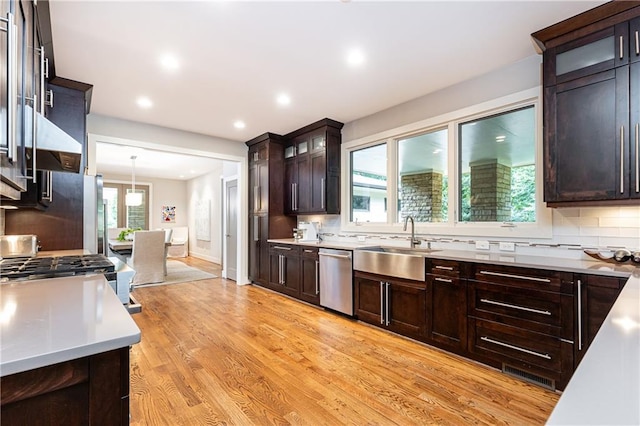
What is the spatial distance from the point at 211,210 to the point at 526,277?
8030 millimetres

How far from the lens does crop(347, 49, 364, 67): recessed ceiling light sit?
2678 millimetres

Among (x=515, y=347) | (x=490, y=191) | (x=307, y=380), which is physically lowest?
(x=307, y=380)

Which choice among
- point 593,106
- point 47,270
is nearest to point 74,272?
point 47,270

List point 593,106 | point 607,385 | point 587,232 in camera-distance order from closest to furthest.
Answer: point 607,385
point 593,106
point 587,232

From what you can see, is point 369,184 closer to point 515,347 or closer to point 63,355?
point 515,347

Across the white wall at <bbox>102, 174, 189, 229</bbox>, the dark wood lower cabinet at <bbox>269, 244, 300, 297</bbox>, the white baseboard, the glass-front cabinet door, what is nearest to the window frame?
the glass-front cabinet door

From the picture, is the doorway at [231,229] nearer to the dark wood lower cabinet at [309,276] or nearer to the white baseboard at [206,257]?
the dark wood lower cabinet at [309,276]

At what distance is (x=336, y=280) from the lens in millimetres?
3822

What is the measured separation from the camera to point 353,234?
4449 mm

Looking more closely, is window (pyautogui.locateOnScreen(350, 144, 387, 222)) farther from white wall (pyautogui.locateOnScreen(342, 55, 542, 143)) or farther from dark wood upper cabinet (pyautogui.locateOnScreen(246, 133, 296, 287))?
dark wood upper cabinet (pyautogui.locateOnScreen(246, 133, 296, 287))

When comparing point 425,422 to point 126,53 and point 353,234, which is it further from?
point 126,53

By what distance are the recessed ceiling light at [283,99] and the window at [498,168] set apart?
2.01 meters

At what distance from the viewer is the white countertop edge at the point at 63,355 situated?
69 cm

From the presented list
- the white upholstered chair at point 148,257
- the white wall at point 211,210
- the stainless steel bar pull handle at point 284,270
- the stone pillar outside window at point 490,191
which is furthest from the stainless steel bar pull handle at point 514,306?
the white wall at point 211,210
